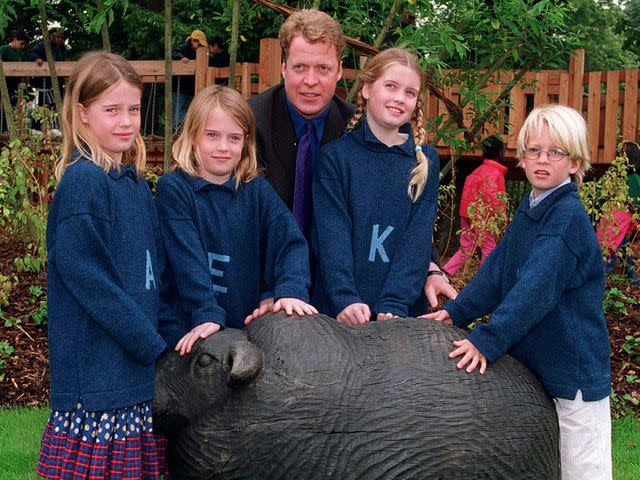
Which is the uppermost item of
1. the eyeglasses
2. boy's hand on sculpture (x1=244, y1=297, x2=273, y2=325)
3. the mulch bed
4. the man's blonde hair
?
the man's blonde hair

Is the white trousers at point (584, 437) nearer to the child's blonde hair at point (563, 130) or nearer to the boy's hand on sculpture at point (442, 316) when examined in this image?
the boy's hand on sculpture at point (442, 316)

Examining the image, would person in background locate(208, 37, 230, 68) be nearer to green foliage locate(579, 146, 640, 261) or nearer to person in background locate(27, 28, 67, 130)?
person in background locate(27, 28, 67, 130)

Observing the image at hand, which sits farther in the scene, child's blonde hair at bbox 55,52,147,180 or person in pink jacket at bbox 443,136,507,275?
person in pink jacket at bbox 443,136,507,275

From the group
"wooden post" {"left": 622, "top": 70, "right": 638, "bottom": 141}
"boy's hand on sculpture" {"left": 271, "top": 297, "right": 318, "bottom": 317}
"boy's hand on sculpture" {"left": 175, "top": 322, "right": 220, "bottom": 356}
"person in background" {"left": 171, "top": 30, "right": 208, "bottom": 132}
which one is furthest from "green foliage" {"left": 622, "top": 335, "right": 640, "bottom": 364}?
"person in background" {"left": 171, "top": 30, "right": 208, "bottom": 132}

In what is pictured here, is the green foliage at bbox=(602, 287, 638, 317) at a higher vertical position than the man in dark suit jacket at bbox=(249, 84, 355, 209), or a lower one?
lower

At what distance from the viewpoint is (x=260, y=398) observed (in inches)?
125

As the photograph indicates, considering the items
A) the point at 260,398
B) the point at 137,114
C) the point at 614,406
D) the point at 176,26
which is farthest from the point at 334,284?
the point at 176,26

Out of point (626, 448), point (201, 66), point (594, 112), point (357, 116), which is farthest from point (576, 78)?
point (357, 116)

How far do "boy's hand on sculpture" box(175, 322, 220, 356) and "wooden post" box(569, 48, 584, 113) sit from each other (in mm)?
8182

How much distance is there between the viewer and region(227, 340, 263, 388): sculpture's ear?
10.2ft

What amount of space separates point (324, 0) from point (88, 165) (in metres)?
4.57

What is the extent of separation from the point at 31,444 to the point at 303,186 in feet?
7.47

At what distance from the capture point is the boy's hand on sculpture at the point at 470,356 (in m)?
3.29

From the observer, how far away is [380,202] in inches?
158
